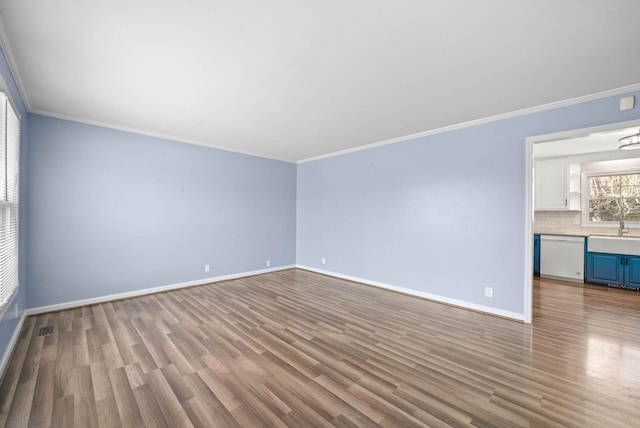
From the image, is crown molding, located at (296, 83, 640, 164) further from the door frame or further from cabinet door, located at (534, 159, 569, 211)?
cabinet door, located at (534, 159, 569, 211)

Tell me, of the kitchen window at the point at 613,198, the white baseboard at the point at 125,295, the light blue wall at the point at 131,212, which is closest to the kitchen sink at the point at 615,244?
the kitchen window at the point at 613,198

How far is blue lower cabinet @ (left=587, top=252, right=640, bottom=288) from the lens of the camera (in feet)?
15.1

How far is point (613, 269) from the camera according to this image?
4789 millimetres

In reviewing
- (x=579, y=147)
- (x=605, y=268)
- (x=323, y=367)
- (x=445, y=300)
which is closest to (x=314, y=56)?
(x=323, y=367)

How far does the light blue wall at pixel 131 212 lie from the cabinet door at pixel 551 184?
20.5 feet

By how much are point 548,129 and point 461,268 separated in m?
2.05

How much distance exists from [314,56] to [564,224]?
6.89 m

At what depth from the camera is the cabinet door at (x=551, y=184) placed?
5656mm

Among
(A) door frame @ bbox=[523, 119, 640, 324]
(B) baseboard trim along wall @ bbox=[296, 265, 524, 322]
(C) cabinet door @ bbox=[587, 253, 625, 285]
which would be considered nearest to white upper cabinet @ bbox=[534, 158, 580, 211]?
(C) cabinet door @ bbox=[587, 253, 625, 285]

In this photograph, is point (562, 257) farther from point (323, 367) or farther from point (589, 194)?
point (323, 367)

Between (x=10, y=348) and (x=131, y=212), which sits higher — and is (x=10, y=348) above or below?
below

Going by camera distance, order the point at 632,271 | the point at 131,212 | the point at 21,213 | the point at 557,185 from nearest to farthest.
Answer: the point at 21,213, the point at 131,212, the point at 632,271, the point at 557,185

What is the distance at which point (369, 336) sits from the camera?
9.39ft

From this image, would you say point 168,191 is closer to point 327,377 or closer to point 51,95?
point 51,95
